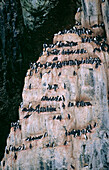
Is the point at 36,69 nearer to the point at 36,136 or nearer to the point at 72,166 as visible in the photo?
the point at 36,136

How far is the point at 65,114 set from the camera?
30.9 metres

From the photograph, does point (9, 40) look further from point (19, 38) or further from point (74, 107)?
point (74, 107)

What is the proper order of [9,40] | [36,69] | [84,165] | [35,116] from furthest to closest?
[9,40] → [36,69] → [35,116] → [84,165]

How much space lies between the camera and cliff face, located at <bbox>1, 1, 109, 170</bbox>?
30031 millimetres

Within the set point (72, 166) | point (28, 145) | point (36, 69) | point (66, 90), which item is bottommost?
point (72, 166)

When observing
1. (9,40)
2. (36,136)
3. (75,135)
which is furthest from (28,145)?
(9,40)

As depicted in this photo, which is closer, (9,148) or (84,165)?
(84,165)

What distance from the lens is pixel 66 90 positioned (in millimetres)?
31453

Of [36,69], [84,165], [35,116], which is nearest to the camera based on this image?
[84,165]

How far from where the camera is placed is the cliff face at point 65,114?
30.0m

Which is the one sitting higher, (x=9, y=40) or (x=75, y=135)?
(x=9, y=40)

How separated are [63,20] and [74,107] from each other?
1516 cm

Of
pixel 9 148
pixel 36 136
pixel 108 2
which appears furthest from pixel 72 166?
pixel 108 2

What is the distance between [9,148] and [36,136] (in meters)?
3.02
